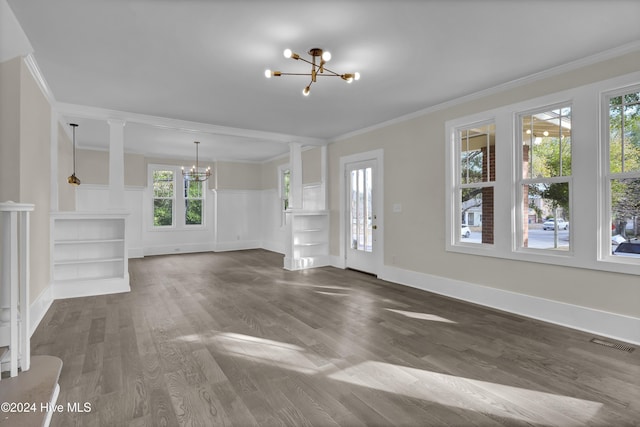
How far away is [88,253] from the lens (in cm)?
505

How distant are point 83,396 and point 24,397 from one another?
333 mm

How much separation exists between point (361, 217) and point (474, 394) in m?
4.35

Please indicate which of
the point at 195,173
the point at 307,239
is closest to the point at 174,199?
the point at 195,173

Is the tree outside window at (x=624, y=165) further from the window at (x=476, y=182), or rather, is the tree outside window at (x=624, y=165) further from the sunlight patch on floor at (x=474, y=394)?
the sunlight patch on floor at (x=474, y=394)

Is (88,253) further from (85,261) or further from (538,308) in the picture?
(538,308)

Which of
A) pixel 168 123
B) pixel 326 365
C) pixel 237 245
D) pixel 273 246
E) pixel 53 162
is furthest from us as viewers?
pixel 237 245

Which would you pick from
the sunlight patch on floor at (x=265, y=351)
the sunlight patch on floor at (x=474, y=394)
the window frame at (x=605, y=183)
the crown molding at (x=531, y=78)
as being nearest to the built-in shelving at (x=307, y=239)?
the crown molding at (x=531, y=78)

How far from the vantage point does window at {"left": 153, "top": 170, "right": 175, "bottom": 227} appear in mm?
8844

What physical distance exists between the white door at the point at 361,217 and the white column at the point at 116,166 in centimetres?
397

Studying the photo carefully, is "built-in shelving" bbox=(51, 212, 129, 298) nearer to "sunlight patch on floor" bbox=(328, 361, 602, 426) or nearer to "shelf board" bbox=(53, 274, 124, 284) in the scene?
"shelf board" bbox=(53, 274, 124, 284)

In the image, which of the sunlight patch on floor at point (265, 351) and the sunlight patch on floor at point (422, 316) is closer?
the sunlight patch on floor at point (265, 351)

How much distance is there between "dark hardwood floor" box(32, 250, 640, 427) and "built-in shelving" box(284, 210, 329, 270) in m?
2.31

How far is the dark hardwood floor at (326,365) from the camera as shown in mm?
1993

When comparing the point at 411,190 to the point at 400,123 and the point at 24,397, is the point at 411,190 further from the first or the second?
the point at 24,397
